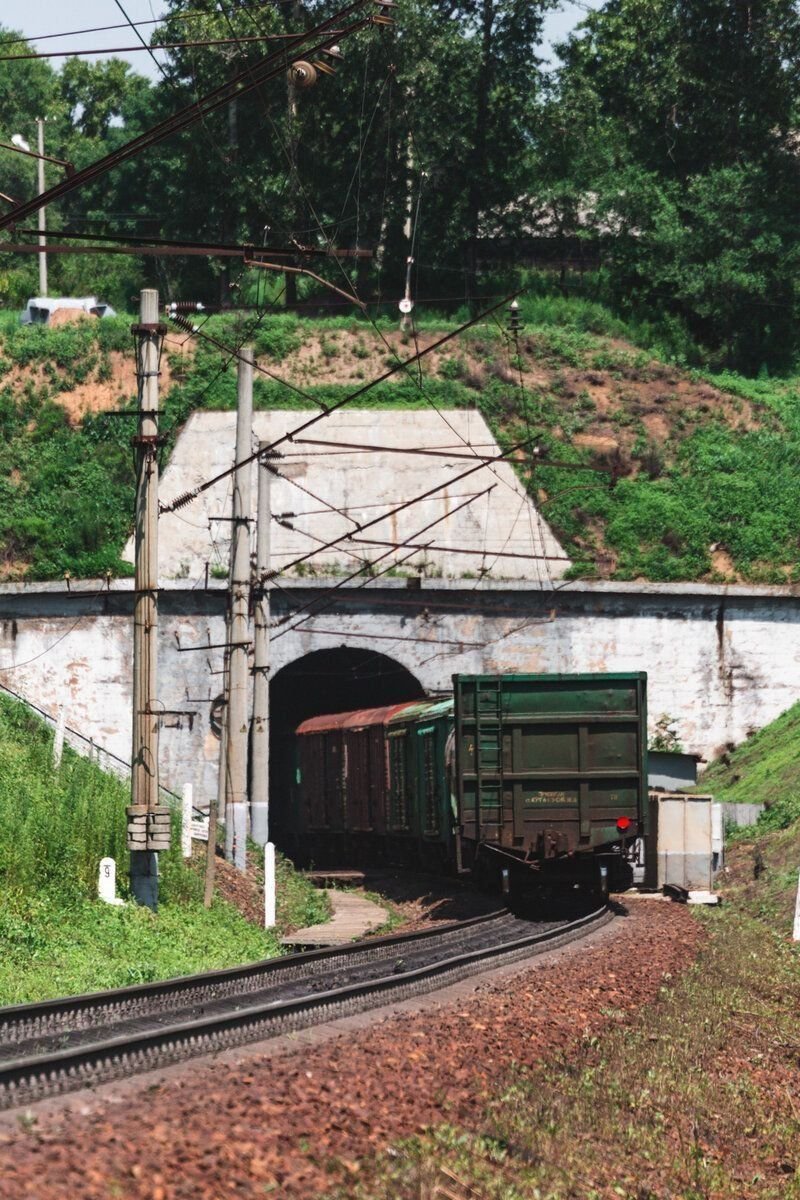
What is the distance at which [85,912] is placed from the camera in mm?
19078

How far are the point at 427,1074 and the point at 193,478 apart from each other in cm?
3358

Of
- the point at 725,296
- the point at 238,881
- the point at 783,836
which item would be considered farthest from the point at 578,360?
the point at 238,881

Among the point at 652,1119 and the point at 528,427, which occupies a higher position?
the point at 528,427

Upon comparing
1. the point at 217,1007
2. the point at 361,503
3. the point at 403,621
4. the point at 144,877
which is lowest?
the point at 144,877

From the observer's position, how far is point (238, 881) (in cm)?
2573

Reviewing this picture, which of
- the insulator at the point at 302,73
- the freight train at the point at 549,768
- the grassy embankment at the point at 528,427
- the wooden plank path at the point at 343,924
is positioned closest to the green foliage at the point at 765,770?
the grassy embankment at the point at 528,427

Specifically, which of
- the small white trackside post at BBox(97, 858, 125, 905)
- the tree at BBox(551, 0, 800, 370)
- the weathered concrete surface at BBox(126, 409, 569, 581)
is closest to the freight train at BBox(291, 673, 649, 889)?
the small white trackside post at BBox(97, 858, 125, 905)

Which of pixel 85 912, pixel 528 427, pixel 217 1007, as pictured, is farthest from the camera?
pixel 528 427

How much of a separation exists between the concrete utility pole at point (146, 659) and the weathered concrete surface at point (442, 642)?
1618 centimetres

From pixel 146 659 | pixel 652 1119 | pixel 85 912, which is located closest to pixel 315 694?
pixel 146 659

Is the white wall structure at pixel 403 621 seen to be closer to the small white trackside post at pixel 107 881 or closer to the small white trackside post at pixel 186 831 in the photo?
the small white trackside post at pixel 186 831

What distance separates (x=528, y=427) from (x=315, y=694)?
10.1 m

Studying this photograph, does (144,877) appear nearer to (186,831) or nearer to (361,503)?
(186,831)

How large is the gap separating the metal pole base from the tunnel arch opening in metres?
21.6
